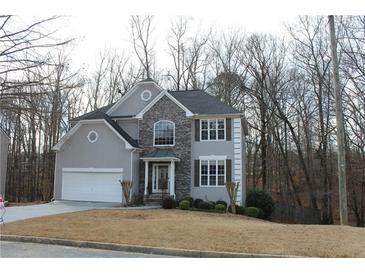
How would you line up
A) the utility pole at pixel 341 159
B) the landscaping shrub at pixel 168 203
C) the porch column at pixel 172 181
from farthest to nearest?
the porch column at pixel 172 181 → the landscaping shrub at pixel 168 203 → the utility pole at pixel 341 159

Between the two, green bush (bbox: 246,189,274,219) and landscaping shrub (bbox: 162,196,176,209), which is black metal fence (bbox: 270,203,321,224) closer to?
green bush (bbox: 246,189,274,219)

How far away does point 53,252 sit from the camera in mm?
7688

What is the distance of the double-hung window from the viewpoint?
21.1m

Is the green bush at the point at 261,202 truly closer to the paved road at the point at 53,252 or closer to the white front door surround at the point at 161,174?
the white front door surround at the point at 161,174

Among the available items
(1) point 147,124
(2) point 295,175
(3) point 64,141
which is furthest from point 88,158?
(2) point 295,175

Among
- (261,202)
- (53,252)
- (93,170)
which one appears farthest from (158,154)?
(53,252)

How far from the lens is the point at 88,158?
21828 mm

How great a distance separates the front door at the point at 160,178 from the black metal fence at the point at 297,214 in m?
10.8

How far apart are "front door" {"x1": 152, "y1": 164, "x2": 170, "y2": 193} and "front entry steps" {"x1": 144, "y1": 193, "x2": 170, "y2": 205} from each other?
0.28 meters

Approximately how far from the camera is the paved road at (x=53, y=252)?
733cm

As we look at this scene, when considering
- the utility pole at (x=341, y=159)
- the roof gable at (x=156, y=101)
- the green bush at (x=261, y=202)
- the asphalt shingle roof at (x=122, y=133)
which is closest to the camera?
the utility pole at (x=341, y=159)

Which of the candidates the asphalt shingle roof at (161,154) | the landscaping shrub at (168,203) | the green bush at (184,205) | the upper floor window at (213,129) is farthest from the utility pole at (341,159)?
the asphalt shingle roof at (161,154)
